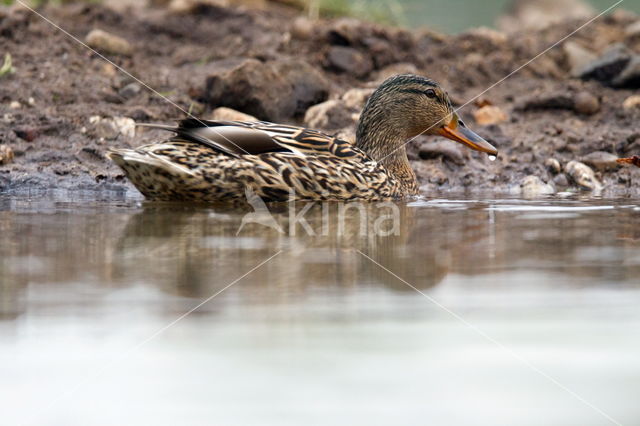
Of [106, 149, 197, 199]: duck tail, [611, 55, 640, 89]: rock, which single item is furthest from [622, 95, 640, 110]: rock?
[106, 149, 197, 199]: duck tail

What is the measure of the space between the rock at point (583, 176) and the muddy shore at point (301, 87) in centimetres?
1

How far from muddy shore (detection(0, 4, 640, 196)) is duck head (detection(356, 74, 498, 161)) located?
643 millimetres

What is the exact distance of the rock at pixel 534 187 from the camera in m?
6.96

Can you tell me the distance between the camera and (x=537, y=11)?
48.8ft

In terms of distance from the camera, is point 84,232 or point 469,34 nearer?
point 84,232

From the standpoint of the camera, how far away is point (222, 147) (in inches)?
221

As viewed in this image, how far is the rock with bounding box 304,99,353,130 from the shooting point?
810 cm

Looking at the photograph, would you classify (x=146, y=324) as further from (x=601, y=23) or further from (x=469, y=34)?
(x=601, y=23)

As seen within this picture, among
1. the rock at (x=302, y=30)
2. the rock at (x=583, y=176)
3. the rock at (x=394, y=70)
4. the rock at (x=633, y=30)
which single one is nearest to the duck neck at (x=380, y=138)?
the rock at (x=583, y=176)

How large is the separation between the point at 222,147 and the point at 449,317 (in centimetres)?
317

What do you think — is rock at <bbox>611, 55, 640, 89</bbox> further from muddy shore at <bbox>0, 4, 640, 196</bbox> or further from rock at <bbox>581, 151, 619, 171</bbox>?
rock at <bbox>581, 151, 619, 171</bbox>

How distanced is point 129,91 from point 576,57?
518 cm

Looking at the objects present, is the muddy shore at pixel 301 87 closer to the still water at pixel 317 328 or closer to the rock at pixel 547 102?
the rock at pixel 547 102

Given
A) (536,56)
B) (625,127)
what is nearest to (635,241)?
(625,127)
